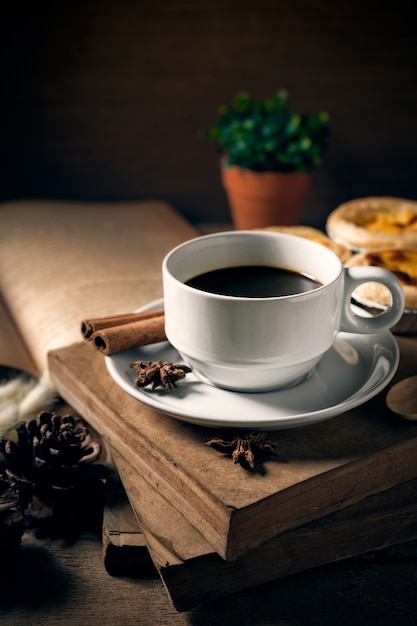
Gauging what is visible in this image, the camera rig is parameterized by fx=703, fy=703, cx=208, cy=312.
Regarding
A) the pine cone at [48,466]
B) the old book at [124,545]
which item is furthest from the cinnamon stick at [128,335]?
the old book at [124,545]

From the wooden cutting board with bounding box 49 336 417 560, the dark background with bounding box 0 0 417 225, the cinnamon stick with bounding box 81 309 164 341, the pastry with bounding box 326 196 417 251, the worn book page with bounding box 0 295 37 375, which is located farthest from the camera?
the dark background with bounding box 0 0 417 225

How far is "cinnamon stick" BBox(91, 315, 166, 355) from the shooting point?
3.20 ft

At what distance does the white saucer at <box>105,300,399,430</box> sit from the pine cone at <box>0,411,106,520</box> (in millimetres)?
104

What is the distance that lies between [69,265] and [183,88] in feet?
2.50

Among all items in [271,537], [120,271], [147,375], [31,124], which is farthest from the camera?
[31,124]

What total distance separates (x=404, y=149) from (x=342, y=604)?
164 cm

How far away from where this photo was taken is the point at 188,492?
2.58ft

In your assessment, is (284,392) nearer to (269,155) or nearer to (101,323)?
(101,323)

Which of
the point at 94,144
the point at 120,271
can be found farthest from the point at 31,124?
the point at 120,271

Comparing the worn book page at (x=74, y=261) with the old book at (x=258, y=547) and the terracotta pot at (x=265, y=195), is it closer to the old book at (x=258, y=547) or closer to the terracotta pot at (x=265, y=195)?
the terracotta pot at (x=265, y=195)

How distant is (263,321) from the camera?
2.70 feet

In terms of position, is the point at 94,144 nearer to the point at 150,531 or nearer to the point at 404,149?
the point at 404,149

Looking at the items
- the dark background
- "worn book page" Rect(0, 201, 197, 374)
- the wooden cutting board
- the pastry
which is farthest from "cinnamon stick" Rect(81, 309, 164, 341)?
the dark background

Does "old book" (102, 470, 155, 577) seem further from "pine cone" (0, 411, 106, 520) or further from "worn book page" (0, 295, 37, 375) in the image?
"worn book page" (0, 295, 37, 375)
